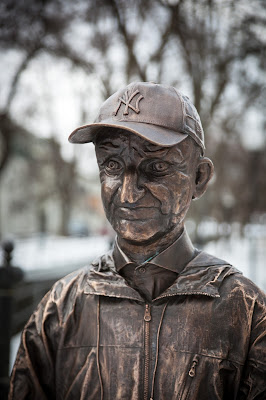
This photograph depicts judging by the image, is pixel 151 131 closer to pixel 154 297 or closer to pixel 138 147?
pixel 138 147

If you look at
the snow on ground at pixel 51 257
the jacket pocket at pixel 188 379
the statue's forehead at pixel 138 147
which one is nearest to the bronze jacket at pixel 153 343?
the jacket pocket at pixel 188 379

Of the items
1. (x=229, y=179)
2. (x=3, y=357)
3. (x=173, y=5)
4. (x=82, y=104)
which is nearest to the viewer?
(x=3, y=357)

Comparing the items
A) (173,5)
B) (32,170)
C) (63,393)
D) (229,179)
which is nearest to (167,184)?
(63,393)

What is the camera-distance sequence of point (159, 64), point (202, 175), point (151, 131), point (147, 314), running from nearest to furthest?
point (151, 131) → point (147, 314) → point (202, 175) → point (159, 64)

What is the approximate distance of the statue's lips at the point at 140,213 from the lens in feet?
5.82

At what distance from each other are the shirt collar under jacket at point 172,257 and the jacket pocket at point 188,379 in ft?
1.23

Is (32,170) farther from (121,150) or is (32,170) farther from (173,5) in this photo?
(121,150)

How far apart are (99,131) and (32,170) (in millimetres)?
17658

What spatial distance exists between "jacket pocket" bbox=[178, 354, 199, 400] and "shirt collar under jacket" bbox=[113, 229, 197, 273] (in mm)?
376

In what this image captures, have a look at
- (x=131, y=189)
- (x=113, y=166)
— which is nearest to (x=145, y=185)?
(x=131, y=189)

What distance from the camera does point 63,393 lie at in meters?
1.92

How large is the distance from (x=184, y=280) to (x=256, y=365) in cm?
43

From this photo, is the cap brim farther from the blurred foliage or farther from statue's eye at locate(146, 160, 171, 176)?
the blurred foliage

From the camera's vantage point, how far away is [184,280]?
184 centimetres
